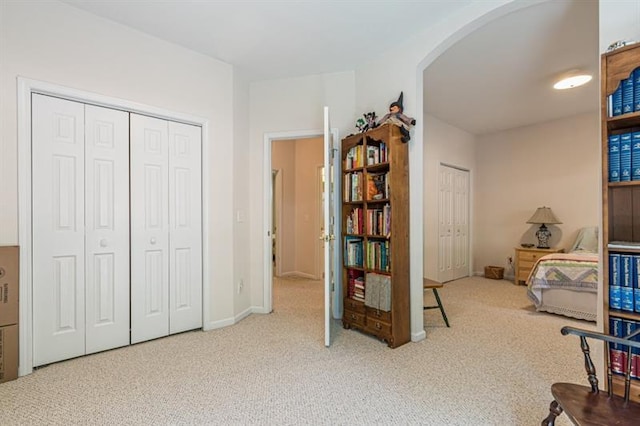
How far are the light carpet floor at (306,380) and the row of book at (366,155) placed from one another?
162 cm

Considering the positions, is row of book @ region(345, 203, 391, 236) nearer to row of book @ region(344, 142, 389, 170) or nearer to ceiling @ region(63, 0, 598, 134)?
row of book @ region(344, 142, 389, 170)

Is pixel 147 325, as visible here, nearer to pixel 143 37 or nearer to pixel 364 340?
pixel 364 340

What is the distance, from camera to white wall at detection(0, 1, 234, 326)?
2.06 metres

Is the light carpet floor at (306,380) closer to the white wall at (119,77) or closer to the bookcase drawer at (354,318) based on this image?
the bookcase drawer at (354,318)

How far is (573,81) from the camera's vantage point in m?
3.37

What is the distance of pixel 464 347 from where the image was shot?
8.40ft

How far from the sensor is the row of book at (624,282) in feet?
4.52

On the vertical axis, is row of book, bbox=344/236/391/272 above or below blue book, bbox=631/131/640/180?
below

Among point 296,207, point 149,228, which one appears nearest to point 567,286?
point 296,207

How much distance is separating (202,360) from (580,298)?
3.88 metres

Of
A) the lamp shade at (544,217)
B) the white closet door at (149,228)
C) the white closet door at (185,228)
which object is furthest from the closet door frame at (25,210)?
the lamp shade at (544,217)

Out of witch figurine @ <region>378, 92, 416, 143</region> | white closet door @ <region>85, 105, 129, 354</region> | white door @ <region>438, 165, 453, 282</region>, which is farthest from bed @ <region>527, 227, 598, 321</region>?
white closet door @ <region>85, 105, 129, 354</region>

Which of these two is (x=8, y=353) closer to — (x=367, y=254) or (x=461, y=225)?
(x=367, y=254)

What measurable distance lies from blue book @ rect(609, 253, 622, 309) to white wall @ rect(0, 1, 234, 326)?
2.88m
